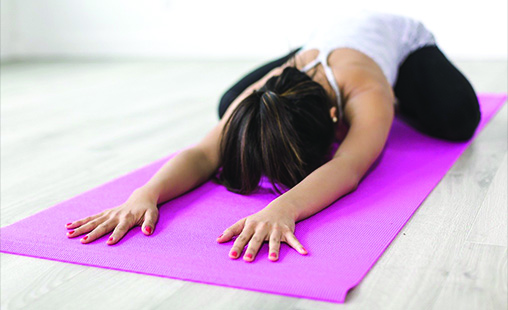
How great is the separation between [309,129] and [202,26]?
130 inches

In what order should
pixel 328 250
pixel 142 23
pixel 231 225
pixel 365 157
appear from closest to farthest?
1. pixel 328 250
2. pixel 231 225
3. pixel 365 157
4. pixel 142 23

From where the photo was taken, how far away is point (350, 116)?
5.59ft

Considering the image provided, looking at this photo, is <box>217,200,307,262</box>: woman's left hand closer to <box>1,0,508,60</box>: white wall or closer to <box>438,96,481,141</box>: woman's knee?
<box>438,96,481,141</box>: woman's knee

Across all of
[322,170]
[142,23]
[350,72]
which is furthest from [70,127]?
[142,23]

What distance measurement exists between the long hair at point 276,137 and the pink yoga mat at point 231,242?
0.24ft

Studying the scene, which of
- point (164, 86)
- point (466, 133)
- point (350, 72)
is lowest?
point (164, 86)

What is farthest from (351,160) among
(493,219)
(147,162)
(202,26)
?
(202,26)

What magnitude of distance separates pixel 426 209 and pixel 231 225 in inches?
18.3

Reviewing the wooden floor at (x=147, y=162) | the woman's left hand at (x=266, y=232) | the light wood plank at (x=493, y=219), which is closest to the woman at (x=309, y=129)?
the woman's left hand at (x=266, y=232)

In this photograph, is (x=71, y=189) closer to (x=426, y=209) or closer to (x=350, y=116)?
(x=350, y=116)

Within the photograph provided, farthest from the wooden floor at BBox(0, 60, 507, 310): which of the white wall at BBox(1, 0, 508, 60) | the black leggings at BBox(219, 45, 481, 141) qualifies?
the white wall at BBox(1, 0, 508, 60)

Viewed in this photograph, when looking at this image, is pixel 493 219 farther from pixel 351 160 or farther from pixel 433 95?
pixel 433 95

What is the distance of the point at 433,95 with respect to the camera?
6.64 feet

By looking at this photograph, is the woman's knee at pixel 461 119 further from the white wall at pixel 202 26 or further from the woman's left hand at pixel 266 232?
the white wall at pixel 202 26
